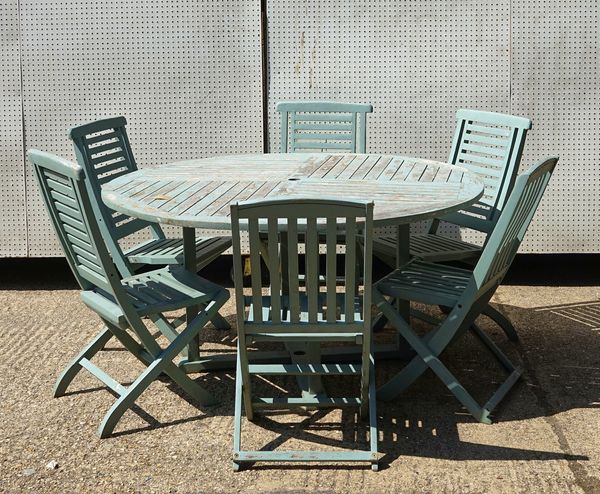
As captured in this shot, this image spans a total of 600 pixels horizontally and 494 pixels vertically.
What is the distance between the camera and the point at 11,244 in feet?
22.4

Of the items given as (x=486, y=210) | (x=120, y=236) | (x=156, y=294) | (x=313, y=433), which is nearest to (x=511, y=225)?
(x=313, y=433)

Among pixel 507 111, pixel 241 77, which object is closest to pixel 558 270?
pixel 507 111

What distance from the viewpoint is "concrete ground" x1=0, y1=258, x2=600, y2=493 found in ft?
12.6

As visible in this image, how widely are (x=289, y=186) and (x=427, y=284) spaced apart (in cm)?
78

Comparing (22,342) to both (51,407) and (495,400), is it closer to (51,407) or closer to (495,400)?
(51,407)

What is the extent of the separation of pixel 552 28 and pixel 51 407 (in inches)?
154

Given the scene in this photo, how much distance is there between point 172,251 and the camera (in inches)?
207

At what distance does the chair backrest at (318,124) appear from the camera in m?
6.21

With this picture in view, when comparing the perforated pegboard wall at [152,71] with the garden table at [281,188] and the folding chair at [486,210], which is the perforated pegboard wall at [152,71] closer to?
the garden table at [281,188]

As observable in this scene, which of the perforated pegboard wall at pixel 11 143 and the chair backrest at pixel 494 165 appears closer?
the chair backrest at pixel 494 165

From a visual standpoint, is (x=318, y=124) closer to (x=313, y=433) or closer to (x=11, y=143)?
(x=11, y=143)

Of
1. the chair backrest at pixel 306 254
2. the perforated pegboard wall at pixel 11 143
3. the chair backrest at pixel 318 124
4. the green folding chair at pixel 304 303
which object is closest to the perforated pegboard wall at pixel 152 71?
the perforated pegboard wall at pixel 11 143

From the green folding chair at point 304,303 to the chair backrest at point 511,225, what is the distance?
22.1 inches

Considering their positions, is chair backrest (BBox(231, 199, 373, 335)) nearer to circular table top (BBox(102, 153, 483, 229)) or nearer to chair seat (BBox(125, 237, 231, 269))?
circular table top (BBox(102, 153, 483, 229))
